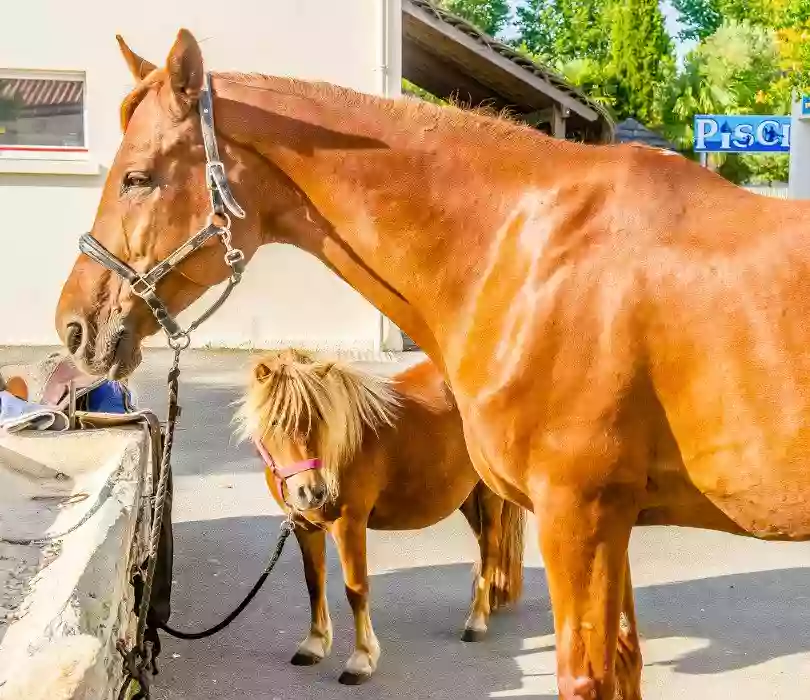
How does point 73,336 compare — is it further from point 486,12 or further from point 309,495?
point 486,12

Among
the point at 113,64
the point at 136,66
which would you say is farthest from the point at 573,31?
the point at 136,66

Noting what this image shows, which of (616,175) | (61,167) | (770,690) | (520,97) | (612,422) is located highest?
(520,97)

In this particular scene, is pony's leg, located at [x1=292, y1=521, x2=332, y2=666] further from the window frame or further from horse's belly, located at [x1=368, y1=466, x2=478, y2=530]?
the window frame

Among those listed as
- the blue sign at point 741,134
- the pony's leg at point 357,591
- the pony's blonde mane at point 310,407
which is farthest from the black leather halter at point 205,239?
the blue sign at point 741,134

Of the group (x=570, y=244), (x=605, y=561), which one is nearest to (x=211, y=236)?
(x=570, y=244)

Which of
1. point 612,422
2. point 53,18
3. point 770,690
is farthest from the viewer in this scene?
point 53,18

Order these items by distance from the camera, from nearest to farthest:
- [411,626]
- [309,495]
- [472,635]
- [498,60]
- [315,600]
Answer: [309,495]
[315,600]
[472,635]
[411,626]
[498,60]

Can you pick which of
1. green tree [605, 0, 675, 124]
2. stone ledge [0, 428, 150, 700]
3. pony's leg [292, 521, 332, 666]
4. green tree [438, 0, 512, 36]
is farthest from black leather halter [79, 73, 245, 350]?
green tree [438, 0, 512, 36]

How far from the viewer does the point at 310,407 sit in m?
3.94

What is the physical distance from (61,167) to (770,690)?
948 cm

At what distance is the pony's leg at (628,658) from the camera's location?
2842 millimetres

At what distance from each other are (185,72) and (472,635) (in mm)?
2977

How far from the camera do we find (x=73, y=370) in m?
4.65

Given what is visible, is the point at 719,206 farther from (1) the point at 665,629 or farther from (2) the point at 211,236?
(1) the point at 665,629
